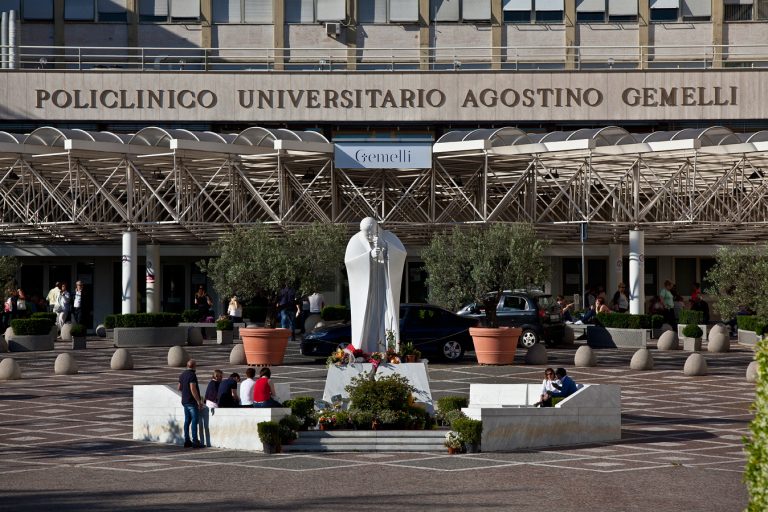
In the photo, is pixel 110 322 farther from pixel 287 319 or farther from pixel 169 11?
pixel 169 11

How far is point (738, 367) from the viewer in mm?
28219

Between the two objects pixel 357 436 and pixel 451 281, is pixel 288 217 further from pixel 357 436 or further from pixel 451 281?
pixel 357 436

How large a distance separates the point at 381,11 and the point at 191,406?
36018 millimetres

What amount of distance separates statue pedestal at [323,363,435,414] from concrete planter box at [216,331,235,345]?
15815 mm

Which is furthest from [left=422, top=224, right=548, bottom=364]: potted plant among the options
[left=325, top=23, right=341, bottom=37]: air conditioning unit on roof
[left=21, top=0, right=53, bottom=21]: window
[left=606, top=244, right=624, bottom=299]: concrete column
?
[left=21, top=0, right=53, bottom=21]: window

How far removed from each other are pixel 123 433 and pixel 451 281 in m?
13.0

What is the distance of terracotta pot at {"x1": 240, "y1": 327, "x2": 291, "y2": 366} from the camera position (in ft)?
91.1

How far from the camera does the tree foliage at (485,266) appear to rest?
30234 mm

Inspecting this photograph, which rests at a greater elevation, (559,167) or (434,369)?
(559,167)

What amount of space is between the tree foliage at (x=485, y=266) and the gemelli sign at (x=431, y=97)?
17269mm

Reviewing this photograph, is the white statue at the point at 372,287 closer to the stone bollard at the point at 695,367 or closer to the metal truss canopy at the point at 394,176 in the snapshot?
the stone bollard at the point at 695,367

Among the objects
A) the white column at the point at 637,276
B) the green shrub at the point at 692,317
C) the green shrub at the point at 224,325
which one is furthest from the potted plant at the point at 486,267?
the green shrub at the point at 692,317

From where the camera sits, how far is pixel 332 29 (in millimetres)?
50969

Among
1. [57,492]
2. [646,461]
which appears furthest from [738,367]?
[57,492]
